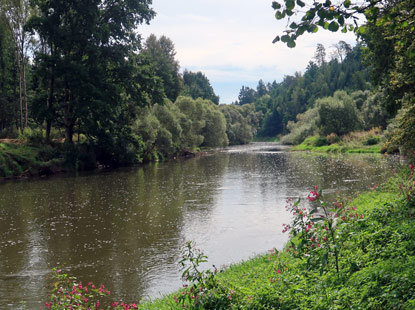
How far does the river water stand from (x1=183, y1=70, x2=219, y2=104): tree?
9581 centimetres

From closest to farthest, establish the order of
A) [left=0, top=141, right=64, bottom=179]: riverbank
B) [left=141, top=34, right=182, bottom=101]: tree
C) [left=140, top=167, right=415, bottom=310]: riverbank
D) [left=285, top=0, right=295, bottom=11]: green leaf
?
[left=285, top=0, right=295, bottom=11]: green leaf
[left=140, top=167, right=415, bottom=310]: riverbank
[left=0, top=141, right=64, bottom=179]: riverbank
[left=141, top=34, right=182, bottom=101]: tree

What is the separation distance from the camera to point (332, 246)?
20.3 ft

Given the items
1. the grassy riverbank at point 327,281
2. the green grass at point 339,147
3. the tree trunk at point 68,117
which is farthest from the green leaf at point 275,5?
the green grass at point 339,147

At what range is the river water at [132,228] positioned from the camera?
32.1ft

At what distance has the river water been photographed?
9.79 meters

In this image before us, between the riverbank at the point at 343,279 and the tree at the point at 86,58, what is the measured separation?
3221cm

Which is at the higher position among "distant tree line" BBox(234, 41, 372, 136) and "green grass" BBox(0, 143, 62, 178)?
"distant tree line" BBox(234, 41, 372, 136)

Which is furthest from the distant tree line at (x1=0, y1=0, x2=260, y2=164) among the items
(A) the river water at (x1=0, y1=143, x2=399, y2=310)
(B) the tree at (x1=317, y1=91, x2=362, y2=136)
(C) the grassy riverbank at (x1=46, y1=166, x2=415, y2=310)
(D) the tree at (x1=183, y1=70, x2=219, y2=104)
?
(D) the tree at (x1=183, y1=70, x2=219, y2=104)

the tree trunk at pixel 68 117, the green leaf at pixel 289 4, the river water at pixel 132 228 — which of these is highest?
the tree trunk at pixel 68 117

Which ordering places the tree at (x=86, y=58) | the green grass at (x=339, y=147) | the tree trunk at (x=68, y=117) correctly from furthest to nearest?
the green grass at (x=339, y=147), the tree trunk at (x=68, y=117), the tree at (x=86, y=58)

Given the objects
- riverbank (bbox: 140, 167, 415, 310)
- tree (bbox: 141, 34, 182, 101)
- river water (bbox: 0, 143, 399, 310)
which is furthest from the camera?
tree (bbox: 141, 34, 182, 101)

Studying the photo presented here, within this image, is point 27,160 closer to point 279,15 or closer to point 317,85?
point 279,15

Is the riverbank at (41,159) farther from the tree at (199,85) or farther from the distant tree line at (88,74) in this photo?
the tree at (199,85)

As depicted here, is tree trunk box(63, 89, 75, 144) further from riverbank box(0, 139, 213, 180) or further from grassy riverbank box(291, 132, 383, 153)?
grassy riverbank box(291, 132, 383, 153)
